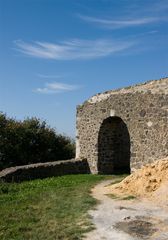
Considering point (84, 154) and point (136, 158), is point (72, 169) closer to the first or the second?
point (84, 154)

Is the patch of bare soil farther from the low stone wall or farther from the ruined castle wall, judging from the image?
the low stone wall

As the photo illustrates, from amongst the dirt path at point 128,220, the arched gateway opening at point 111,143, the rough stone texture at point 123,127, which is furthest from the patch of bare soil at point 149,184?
the arched gateway opening at point 111,143

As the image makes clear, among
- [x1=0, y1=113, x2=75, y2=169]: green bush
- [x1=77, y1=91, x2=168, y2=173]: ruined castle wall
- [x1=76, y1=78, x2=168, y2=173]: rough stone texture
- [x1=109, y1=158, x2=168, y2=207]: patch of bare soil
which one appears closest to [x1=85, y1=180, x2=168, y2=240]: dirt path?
[x1=109, y1=158, x2=168, y2=207]: patch of bare soil

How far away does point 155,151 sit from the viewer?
13.6 meters

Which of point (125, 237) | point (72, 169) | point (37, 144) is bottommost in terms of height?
point (125, 237)

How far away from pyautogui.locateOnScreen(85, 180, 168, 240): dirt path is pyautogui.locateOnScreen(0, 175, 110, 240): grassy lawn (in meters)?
0.24

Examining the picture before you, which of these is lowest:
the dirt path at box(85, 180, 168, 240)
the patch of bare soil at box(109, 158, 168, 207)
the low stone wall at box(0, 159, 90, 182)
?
the dirt path at box(85, 180, 168, 240)

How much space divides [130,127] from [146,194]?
16.2 ft

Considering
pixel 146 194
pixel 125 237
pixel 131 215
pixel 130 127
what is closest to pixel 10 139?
pixel 130 127

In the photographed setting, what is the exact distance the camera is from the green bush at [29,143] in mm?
19109

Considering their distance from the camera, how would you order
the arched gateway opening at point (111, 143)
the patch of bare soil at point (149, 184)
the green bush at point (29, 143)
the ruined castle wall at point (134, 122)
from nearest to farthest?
the patch of bare soil at point (149, 184) < the ruined castle wall at point (134, 122) < the arched gateway opening at point (111, 143) < the green bush at point (29, 143)

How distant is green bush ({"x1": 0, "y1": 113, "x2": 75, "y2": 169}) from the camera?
62.7 feet

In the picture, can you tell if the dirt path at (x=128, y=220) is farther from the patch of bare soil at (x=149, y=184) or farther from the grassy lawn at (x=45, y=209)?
the patch of bare soil at (x=149, y=184)

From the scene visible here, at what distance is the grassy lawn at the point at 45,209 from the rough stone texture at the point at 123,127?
89.6 inches
